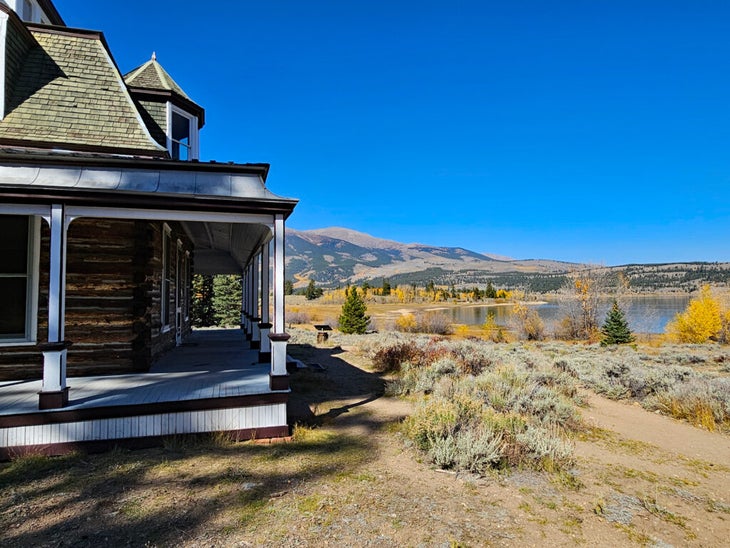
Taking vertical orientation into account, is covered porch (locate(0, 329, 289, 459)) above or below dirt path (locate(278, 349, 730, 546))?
above

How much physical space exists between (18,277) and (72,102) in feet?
12.0

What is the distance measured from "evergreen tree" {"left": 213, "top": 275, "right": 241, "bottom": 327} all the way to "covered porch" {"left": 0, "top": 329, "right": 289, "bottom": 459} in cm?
2634

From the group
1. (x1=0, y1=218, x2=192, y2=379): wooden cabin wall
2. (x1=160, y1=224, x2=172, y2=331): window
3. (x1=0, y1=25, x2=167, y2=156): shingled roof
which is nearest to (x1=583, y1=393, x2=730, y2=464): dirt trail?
Answer: (x1=0, y1=218, x2=192, y2=379): wooden cabin wall

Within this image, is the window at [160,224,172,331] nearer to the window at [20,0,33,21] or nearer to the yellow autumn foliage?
the window at [20,0,33,21]

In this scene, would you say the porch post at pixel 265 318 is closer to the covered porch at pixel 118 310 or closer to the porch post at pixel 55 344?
the covered porch at pixel 118 310

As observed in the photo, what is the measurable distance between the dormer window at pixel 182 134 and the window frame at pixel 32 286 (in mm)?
4003

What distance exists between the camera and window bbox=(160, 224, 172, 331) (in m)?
8.99

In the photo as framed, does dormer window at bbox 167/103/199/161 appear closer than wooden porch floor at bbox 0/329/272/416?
No

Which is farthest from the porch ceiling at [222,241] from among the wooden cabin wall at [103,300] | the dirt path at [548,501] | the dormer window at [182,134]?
the dirt path at [548,501]

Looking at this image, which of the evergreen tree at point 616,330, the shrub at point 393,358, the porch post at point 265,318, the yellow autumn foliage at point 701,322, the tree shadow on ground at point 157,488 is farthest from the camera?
the yellow autumn foliage at point 701,322

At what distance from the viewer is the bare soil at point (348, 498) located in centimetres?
354

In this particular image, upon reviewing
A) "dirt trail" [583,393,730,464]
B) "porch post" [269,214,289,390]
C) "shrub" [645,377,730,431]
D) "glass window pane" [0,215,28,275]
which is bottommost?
"dirt trail" [583,393,730,464]

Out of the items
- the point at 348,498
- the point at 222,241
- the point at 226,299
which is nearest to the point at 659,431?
the point at 348,498

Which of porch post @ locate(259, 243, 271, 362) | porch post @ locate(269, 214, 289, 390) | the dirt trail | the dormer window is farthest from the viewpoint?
the dormer window
